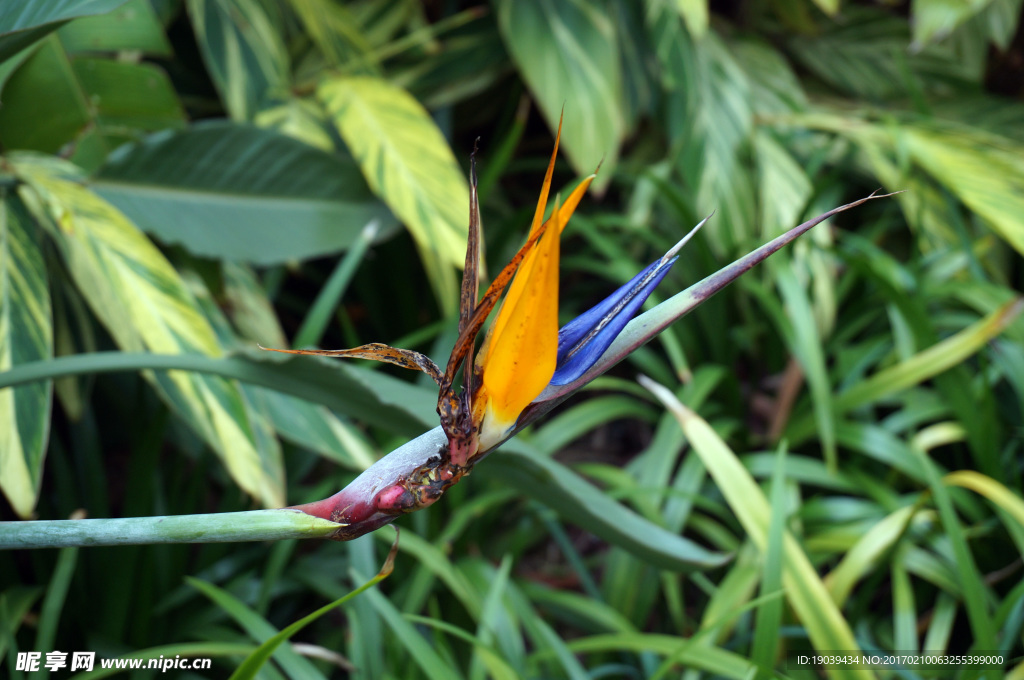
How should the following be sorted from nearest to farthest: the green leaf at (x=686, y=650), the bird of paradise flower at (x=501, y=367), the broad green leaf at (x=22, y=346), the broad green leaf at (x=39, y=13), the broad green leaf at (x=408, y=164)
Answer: the bird of paradise flower at (x=501, y=367), the broad green leaf at (x=39, y=13), the broad green leaf at (x=22, y=346), the green leaf at (x=686, y=650), the broad green leaf at (x=408, y=164)

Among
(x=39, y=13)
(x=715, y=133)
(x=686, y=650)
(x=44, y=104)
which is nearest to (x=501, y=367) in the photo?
(x=39, y=13)

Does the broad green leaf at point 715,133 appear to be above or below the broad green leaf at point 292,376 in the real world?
below

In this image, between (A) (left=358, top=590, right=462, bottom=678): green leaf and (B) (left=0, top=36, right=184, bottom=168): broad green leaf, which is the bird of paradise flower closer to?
(A) (left=358, top=590, right=462, bottom=678): green leaf

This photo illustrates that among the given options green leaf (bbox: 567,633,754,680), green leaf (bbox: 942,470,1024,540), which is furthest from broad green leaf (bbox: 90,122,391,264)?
green leaf (bbox: 942,470,1024,540)

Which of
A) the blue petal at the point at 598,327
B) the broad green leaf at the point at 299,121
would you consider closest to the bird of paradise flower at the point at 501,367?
the blue petal at the point at 598,327

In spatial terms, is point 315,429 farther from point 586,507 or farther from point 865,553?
point 865,553

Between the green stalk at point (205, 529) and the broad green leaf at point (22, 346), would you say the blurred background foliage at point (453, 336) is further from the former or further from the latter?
the green stalk at point (205, 529)

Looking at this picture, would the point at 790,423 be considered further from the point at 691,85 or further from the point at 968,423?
the point at 691,85
